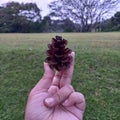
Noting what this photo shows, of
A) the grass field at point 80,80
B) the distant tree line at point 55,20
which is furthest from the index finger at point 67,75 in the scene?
the distant tree line at point 55,20

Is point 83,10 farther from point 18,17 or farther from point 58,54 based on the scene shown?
point 58,54

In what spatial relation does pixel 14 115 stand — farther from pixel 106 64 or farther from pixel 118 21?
pixel 118 21

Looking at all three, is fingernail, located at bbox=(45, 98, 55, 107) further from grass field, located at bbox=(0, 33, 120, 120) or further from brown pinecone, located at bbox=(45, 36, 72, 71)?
grass field, located at bbox=(0, 33, 120, 120)

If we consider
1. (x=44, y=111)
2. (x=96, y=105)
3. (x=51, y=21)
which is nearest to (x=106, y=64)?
(x=96, y=105)

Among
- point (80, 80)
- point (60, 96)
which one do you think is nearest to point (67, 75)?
point (60, 96)

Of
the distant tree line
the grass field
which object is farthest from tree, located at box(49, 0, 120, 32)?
the grass field

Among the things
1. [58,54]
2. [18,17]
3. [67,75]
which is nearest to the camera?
[58,54]

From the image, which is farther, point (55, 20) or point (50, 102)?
point (55, 20)
